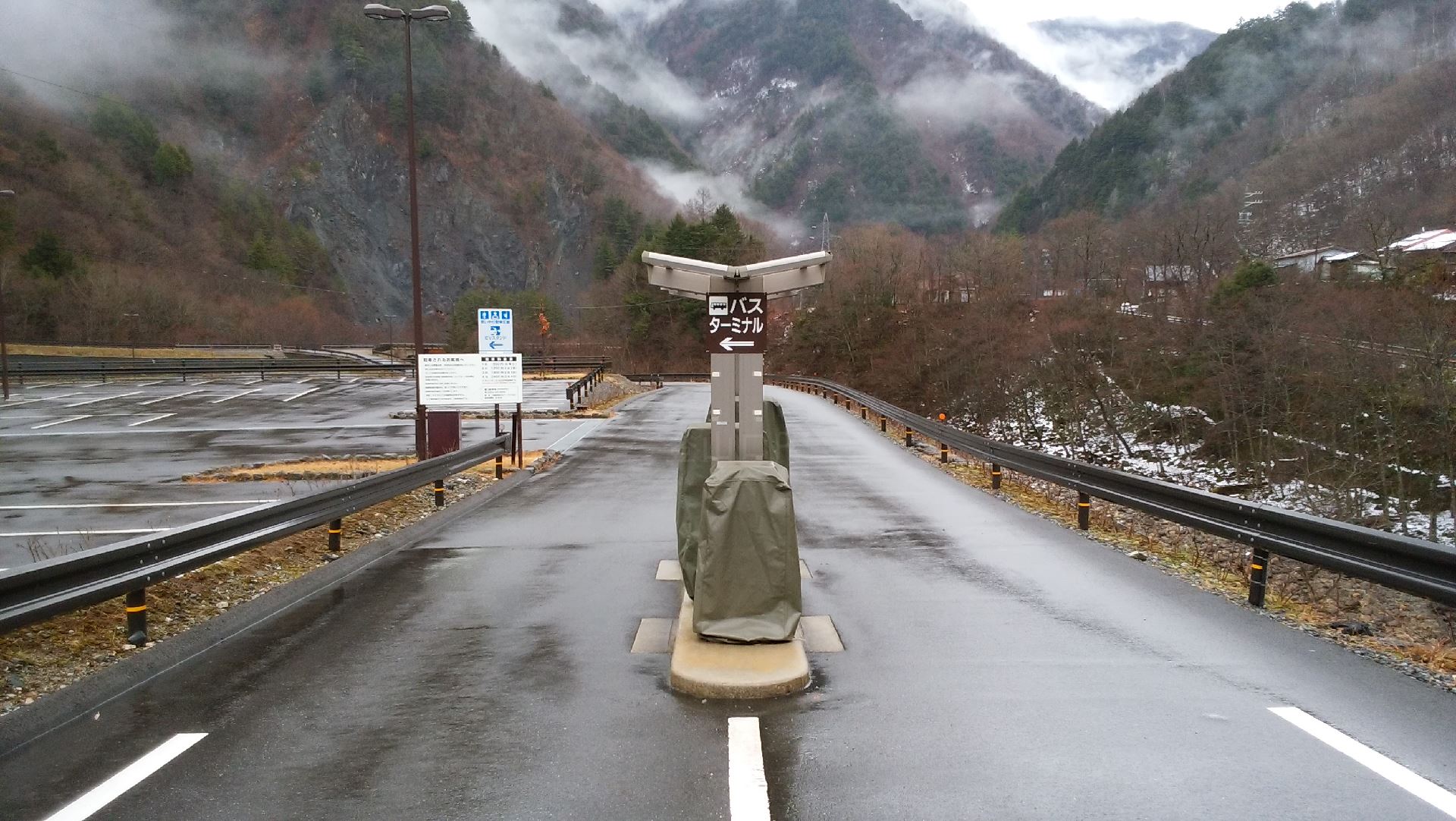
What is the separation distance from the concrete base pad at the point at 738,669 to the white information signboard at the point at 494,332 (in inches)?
481

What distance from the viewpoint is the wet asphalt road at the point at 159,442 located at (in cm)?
1381

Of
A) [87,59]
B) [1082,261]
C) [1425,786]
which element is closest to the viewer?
[1425,786]

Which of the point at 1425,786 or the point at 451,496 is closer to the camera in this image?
the point at 1425,786

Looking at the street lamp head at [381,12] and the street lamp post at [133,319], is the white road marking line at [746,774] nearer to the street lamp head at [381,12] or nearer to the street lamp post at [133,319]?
the street lamp head at [381,12]

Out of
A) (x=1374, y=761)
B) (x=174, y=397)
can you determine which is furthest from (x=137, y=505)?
(x=174, y=397)

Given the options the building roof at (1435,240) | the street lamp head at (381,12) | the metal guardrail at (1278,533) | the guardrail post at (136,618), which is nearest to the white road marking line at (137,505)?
the guardrail post at (136,618)

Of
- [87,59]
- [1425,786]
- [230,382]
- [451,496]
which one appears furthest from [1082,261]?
[87,59]

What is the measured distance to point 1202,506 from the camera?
29.5 ft

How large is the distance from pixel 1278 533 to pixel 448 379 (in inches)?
518

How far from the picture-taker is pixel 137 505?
1482 cm

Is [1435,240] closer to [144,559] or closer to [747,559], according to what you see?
[747,559]

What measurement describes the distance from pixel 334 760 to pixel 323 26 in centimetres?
20760

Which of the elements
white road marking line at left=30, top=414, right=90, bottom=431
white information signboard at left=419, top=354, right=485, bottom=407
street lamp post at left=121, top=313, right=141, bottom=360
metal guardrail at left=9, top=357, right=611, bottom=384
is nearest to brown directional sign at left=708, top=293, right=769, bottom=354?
white information signboard at left=419, top=354, right=485, bottom=407

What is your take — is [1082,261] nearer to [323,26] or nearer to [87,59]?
[323,26]
